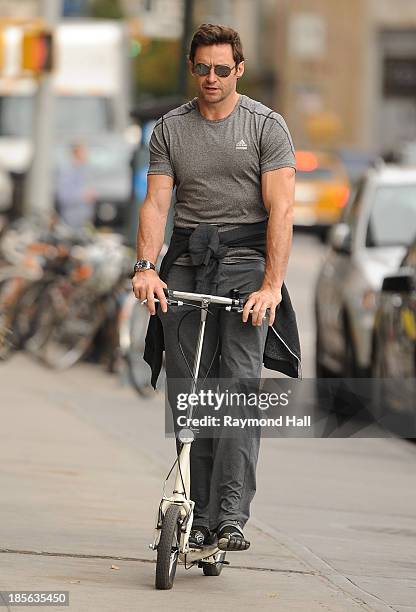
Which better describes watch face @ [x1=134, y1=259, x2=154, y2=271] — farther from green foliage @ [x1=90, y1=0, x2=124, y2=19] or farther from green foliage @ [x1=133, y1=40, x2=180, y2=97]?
green foliage @ [x1=90, y1=0, x2=124, y2=19]

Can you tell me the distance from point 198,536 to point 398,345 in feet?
18.0

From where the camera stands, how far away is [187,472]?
23.6 ft

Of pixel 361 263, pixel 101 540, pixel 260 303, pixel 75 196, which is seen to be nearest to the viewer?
pixel 260 303

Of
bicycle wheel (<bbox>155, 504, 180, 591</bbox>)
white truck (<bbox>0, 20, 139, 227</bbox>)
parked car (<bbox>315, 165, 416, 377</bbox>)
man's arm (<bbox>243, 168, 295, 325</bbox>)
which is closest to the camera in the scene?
bicycle wheel (<bbox>155, 504, 180, 591</bbox>)

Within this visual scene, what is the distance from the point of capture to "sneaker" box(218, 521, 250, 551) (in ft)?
23.3

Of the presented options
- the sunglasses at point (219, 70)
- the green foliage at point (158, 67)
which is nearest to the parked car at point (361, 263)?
the sunglasses at point (219, 70)

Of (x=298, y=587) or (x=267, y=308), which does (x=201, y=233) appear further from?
(x=298, y=587)

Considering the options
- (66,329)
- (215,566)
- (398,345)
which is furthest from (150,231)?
(66,329)

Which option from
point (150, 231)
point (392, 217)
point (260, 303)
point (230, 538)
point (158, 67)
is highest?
point (150, 231)

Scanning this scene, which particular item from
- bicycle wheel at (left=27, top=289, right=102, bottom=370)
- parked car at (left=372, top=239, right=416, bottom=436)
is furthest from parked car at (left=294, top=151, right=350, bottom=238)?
parked car at (left=372, top=239, right=416, bottom=436)

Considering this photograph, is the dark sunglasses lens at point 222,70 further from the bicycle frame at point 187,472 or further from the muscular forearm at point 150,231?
the bicycle frame at point 187,472

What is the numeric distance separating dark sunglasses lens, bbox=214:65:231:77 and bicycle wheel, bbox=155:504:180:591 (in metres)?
1.56

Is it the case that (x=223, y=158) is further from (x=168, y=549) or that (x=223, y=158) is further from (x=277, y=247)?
(x=168, y=549)

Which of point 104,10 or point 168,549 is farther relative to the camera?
point 104,10
